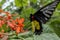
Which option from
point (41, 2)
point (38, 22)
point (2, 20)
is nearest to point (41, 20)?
point (38, 22)

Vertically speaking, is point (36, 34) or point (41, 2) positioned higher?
point (41, 2)

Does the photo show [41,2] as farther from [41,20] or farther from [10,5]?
[41,20]

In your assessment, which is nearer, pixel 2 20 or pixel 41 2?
pixel 2 20

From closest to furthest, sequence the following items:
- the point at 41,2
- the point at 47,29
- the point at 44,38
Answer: the point at 44,38 → the point at 47,29 → the point at 41,2

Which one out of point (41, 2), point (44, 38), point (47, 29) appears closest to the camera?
point (44, 38)
